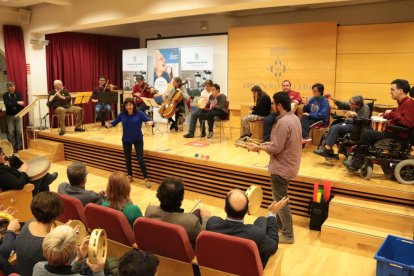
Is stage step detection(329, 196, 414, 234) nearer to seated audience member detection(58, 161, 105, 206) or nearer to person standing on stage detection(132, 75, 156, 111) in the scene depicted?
seated audience member detection(58, 161, 105, 206)

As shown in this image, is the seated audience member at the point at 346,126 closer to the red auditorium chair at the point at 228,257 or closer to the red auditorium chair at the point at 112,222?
the red auditorium chair at the point at 228,257

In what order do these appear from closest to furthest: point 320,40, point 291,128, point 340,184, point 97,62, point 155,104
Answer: point 291,128, point 340,184, point 320,40, point 155,104, point 97,62

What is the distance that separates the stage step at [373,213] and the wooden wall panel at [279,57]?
11.2 feet

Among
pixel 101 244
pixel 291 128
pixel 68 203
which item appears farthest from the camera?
pixel 291 128

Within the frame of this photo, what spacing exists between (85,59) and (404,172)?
29.4 feet

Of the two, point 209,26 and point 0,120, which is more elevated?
point 209,26

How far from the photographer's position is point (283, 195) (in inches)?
154

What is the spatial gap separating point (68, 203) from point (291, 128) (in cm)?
208

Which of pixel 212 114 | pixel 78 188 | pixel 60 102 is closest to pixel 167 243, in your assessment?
pixel 78 188

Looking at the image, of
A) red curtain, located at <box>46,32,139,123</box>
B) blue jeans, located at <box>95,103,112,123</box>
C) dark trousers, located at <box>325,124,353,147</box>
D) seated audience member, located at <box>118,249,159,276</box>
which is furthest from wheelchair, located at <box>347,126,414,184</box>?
red curtain, located at <box>46,32,139,123</box>

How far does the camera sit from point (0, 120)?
8.77m

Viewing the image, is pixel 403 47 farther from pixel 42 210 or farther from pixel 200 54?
pixel 42 210

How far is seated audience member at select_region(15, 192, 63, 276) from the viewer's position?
2.22 metres

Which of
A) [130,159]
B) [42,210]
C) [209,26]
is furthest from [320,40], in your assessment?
[42,210]
